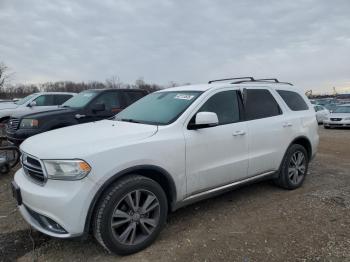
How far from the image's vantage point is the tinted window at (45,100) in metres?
12.0

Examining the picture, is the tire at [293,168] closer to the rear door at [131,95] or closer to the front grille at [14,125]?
the rear door at [131,95]

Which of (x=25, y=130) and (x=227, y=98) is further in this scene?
(x=25, y=130)

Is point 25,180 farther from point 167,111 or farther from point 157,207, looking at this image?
point 167,111

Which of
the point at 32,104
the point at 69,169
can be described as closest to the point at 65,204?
the point at 69,169

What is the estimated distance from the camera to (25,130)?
7.17 metres

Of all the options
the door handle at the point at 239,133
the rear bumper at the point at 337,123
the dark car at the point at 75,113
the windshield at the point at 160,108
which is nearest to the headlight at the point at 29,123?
the dark car at the point at 75,113

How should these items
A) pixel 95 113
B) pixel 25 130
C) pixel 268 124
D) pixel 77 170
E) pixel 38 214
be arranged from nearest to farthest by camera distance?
pixel 77 170
pixel 38 214
pixel 268 124
pixel 25 130
pixel 95 113

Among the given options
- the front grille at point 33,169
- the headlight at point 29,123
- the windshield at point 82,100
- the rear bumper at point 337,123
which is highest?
the windshield at point 82,100

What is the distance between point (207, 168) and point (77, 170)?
161 centimetres

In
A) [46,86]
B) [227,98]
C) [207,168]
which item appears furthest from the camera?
[46,86]

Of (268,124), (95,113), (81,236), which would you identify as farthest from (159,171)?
(95,113)

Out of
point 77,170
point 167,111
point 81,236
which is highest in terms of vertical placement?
point 167,111

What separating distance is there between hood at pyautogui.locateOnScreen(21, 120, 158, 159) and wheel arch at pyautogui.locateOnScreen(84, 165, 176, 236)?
0.94ft

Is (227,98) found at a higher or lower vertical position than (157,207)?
higher
